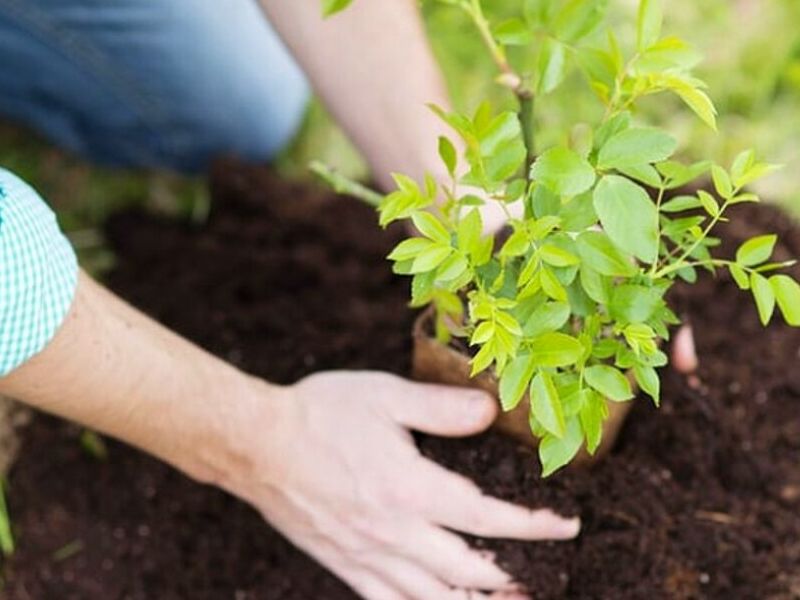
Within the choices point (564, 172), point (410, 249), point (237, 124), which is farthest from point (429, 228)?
point (237, 124)

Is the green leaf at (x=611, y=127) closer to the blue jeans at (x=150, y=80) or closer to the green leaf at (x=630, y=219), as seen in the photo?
the green leaf at (x=630, y=219)

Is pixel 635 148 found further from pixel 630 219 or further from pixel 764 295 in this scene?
pixel 764 295

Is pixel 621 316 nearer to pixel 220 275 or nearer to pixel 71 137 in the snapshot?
pixel 220 275

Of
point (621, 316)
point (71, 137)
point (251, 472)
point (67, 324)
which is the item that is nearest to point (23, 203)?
point (67, 324)

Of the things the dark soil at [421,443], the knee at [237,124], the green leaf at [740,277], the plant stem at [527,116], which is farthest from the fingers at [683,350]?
the knee at [237,124]

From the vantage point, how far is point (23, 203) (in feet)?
3.64

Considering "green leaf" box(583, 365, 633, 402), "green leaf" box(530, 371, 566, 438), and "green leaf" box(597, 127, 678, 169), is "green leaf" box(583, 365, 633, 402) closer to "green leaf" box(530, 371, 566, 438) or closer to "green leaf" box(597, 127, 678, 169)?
"green leaf" box(530, 371, 566, 438)

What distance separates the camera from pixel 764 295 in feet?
3.13

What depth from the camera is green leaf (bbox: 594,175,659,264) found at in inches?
34.2

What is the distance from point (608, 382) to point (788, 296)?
0.16m

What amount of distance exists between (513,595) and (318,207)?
0.76 m

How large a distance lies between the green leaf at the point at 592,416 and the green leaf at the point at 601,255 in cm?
10

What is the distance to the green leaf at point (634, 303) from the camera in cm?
98

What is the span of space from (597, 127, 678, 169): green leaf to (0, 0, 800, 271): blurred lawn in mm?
1098
